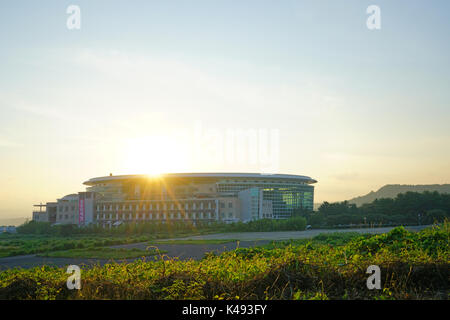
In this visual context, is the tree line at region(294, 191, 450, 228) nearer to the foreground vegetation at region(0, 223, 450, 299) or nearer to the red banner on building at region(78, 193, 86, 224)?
the red banner on building at region(78, 193, 86, 224)

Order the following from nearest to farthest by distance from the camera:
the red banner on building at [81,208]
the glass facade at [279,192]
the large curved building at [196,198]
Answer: the large curved building at [196,198] < the red banner on building at [81,208] < the glass facade at [279,192]

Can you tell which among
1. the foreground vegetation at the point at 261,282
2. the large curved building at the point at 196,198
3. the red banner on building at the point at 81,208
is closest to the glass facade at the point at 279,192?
the large curved building at the point at 196,198

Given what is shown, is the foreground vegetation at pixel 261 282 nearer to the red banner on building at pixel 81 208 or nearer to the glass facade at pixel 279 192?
the glass facade at pixel 279 192

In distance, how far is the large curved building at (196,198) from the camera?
7062 cm

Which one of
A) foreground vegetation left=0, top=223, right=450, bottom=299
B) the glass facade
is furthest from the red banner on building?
foreground vegetation left=0, top=223, right=450, bottom=299

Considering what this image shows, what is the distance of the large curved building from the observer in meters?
70.6

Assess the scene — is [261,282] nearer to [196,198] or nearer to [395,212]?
[395,212]

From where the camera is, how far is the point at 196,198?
71.8 meters

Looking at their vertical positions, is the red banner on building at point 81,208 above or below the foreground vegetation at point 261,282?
below

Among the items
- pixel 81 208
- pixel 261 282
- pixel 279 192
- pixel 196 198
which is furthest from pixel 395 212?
pixel 261 282

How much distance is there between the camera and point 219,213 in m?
70.6
